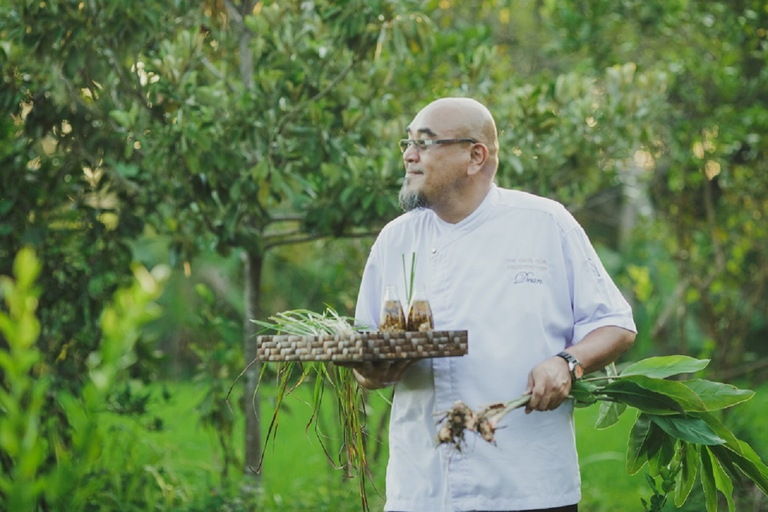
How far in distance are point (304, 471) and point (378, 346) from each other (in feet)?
17.6

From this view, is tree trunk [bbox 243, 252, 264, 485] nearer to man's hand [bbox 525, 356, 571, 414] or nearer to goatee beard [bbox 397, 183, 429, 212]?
goatee beard [bbox 397, 183, 429, 212]

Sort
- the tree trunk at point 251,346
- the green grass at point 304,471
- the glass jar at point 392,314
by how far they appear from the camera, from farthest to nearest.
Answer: the green grass at point 304,471 < the tree trunk at point 251,346 < the glass jar at point 392,314

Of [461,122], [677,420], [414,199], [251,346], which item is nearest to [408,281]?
[414,199]

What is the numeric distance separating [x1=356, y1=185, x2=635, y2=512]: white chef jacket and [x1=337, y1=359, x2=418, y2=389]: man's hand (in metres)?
0.13

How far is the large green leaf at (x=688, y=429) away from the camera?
2.97 meters

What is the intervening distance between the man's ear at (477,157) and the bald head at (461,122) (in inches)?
0.8

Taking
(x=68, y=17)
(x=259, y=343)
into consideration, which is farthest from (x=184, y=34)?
(x=259, y=343)

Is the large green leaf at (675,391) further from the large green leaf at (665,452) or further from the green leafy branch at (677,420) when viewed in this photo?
the large green leaf at (665,452)

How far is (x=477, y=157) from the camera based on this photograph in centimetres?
311

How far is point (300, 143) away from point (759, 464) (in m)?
2.65

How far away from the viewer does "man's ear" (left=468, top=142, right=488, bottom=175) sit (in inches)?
122

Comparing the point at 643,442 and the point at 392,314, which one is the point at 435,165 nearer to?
the point at 392,314

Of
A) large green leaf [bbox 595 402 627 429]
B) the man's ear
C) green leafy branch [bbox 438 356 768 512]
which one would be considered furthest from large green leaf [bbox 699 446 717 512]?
the man's ear

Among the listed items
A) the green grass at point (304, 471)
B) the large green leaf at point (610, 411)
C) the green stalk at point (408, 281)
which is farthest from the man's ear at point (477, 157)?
the green grass at point (304, 471)
